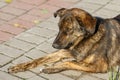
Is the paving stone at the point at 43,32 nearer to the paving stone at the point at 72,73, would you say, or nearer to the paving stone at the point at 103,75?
the paving stone at the point at 72,73

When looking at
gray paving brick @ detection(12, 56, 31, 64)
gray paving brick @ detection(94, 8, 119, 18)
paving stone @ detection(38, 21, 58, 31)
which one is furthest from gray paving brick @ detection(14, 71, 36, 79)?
gray paving brick @ detection(94, 8, 119, 18)

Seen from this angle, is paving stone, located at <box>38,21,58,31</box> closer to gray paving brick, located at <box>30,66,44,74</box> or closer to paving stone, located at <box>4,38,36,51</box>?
paving stone, located at <box>4,38,36,51</box>

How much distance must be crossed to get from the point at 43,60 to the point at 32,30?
127 centimetres

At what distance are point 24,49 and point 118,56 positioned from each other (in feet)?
5.58

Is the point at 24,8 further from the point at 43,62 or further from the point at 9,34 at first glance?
the point at 43,62

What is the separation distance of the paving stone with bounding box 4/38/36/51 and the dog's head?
1.10 metres

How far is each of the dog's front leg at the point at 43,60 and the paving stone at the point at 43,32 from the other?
890 mm

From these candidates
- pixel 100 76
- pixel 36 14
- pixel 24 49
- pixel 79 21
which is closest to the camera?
pixel 79 21

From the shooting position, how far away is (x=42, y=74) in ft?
18.2

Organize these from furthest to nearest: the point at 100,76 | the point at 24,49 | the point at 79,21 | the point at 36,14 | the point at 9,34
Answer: the point at 36,14 < the point at 9,34 < the point at 24,49 < the point at 100,76 < the point at 79,21

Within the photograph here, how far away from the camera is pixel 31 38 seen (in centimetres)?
661

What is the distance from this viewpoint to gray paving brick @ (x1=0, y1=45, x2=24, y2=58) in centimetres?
611

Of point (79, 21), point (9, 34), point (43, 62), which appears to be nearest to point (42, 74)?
point (43, 62)

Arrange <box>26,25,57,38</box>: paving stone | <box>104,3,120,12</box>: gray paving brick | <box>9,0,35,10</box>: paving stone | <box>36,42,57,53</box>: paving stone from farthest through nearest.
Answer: <box>9,0,35,10</box>: paving stone < <box>104,3,120,12</box>: gray paving brick < <box>26,25,57,38</box>: paving stone < <box>36,42,57,53</box>: paving stone
